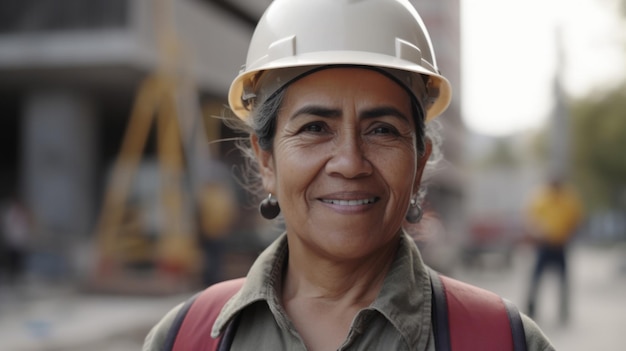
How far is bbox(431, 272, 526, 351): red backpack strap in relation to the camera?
1746 millimetres

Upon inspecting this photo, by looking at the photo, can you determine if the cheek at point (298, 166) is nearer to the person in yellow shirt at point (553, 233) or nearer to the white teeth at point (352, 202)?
the white teeth at point (352, 202)

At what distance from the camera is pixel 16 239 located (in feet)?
53.0

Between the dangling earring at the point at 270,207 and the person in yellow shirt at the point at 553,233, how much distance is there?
26.7 feet

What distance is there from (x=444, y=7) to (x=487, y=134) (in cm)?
9082

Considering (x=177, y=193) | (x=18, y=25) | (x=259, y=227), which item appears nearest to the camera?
(x=177, y=193)

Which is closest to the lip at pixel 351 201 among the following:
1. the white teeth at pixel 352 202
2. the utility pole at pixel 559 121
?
the white teeth at pixel 352 202

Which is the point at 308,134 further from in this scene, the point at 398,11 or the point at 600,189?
the point at 600,189

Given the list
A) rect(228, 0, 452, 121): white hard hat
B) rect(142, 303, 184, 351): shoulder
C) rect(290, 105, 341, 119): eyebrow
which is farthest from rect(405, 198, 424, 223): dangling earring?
rect(142, 303, 184, 351): shoulder

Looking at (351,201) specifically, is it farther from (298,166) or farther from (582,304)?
(582,304)

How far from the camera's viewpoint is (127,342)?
9375 millimetres

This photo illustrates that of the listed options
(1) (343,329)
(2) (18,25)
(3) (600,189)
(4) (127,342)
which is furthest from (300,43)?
(3) (600,189)

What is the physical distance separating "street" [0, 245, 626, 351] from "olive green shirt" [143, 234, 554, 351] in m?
6.90

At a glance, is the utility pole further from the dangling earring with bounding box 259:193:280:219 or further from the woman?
the woman

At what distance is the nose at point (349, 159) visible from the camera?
182 cm
